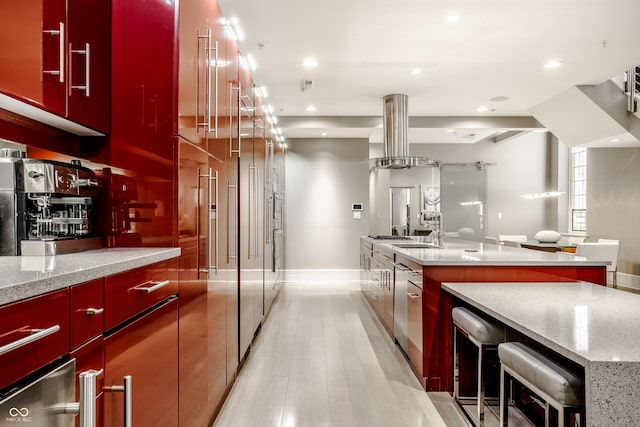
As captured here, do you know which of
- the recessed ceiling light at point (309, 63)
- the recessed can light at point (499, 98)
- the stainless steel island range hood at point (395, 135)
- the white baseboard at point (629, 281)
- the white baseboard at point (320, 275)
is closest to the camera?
the recessed ceiling light at point (309, 63)

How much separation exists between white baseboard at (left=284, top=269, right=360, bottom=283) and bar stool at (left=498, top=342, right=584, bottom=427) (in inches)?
236

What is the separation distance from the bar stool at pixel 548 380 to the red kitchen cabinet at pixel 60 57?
199cm

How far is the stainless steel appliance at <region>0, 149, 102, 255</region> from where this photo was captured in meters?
1.45

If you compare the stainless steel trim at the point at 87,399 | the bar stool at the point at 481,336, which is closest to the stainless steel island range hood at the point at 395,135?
the bar stool at the point at 481,336

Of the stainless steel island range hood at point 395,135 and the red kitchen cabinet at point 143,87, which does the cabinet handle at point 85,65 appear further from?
the stainless steel island range hood at point 395,135

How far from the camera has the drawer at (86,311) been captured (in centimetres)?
99

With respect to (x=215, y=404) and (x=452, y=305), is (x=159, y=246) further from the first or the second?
(x=452, y=305)

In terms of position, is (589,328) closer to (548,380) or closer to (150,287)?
(548,380)

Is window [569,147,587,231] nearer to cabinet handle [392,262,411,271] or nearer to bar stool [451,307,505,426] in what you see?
cabinet handle [392,262,411,271]

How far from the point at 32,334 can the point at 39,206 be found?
2.84 ft

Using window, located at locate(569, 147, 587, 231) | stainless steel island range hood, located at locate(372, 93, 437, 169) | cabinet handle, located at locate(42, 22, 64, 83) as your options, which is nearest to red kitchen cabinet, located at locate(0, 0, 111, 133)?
cabinet handle, located at locate(42, 22, 64, 83)

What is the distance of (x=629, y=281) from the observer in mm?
7219

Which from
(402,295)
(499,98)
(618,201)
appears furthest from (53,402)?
(618,201)

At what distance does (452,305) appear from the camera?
105 inches
